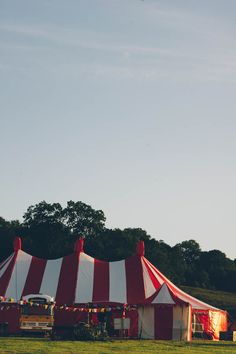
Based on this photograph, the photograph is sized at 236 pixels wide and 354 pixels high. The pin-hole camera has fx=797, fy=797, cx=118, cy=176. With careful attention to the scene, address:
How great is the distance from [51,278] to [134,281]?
4.42m

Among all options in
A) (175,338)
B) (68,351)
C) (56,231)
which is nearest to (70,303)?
(175,338)

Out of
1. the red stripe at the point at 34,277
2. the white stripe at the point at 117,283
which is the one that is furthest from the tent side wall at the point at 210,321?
the red stripe at the point at 34,277

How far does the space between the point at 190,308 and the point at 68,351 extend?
13.1 metres

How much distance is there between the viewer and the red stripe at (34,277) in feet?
137

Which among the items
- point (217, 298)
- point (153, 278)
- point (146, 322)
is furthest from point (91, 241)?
point (146, 322)

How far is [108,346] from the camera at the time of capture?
1185 inches

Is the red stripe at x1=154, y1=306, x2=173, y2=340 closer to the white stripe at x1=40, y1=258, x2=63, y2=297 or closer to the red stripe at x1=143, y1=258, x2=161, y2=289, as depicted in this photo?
the red stripe at x1=143, y1=258, x2=161, y2=289

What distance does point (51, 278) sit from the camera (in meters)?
42.5

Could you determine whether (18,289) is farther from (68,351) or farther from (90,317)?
(68,351)

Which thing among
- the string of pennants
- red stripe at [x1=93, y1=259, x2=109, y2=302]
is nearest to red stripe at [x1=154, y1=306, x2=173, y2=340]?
the string of pennants

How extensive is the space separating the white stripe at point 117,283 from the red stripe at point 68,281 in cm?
193

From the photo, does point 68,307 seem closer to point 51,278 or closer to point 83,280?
point 83,280

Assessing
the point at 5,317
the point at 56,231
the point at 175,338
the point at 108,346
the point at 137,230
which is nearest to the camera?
the point at 108,346

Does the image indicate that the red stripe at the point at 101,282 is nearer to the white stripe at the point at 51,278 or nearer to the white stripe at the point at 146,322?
the white stripe at the point at 51,278
